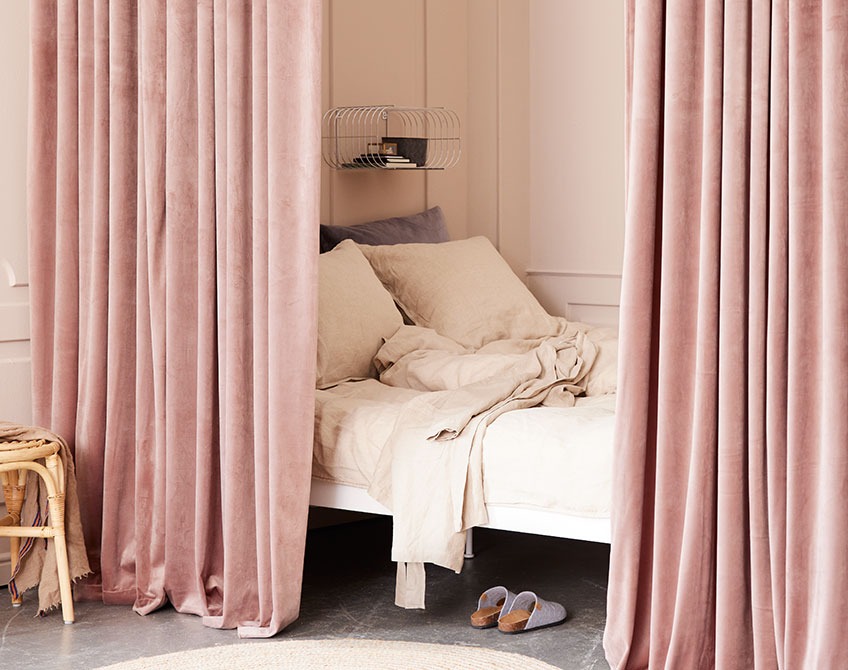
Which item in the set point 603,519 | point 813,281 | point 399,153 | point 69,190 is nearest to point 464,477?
point 603,519

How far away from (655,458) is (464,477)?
0.57m

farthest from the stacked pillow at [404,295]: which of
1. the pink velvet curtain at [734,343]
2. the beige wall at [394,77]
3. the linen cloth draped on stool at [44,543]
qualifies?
the pink velvet curtain at [734,343]

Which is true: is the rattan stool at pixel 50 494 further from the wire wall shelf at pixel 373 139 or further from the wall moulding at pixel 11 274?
the wire wall shelf at pixel 373 139

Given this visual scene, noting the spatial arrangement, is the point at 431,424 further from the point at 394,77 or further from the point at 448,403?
the point at 394,77

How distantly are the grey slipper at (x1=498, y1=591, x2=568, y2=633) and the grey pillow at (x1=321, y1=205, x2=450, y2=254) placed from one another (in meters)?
1.51

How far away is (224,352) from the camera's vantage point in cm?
313

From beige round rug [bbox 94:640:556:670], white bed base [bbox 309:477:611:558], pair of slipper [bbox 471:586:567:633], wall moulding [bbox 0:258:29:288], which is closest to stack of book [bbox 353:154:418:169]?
wall moulding [bbox 0:258:29:288]

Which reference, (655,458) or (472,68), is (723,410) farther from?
(472,68)

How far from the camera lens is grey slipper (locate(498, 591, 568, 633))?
3.09 m

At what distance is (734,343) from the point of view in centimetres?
239

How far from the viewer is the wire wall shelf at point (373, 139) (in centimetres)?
438

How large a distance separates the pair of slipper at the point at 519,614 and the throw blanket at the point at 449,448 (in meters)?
0.20

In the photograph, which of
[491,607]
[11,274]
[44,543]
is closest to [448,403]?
[491,607]

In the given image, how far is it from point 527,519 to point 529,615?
1.12 ft
